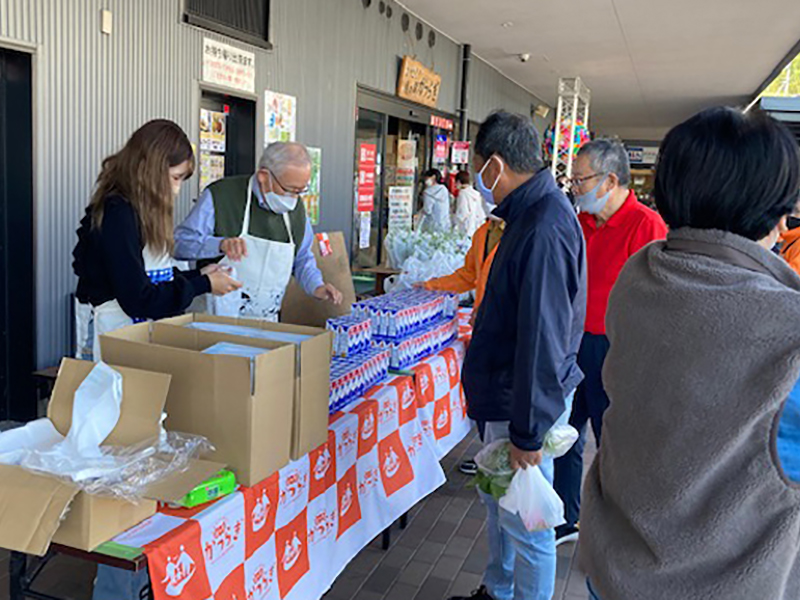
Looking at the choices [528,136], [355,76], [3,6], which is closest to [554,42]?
[355,76]

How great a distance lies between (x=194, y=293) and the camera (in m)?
2.26

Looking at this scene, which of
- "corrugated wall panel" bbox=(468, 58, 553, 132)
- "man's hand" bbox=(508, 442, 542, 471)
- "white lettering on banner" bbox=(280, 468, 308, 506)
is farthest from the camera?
"corrugated wall panel" bbox=(468, 58, 553, 132)

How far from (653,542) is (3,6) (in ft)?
12.0

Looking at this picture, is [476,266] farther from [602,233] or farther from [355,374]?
[355,374]

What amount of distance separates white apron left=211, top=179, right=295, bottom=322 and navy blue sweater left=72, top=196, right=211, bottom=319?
24.9 inches

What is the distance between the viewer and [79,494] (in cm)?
134

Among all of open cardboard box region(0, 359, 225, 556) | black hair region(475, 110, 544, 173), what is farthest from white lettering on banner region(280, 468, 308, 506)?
black hair region(475, 110, 544, 173)

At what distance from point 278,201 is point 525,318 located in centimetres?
139

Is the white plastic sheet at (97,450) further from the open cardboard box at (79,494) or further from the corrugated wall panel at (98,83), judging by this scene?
the corrugated wall panel at (98,83)

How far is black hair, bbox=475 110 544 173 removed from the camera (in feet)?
6.70

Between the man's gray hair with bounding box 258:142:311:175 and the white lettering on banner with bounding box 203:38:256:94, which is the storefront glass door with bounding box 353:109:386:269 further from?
the man's gray hair with bounding box 258:142:311:175

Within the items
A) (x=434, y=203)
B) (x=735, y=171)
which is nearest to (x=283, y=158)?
(x=735, y=171)

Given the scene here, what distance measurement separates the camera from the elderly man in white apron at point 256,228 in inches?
112

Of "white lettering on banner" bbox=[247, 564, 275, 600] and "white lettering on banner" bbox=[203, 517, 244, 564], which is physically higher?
"white lettering on banner" bbox=[203, 517, 244, 564]
